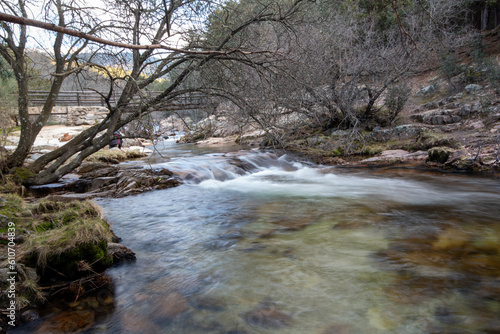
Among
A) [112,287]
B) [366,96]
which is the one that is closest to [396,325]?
[112,287]

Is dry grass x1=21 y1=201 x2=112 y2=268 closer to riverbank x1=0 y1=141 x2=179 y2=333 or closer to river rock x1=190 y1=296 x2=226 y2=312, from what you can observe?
riverbank x1=0 y1=141 x2=179 y2=333

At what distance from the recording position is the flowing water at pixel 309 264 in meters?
2.76

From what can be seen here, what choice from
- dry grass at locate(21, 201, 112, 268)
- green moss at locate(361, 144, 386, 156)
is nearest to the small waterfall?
green moss at locate(361, 144, 386, 156)

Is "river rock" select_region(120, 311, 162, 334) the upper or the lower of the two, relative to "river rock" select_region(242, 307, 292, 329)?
lower

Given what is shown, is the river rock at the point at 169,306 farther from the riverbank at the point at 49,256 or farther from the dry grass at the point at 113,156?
the dry grass at the point at 113,156

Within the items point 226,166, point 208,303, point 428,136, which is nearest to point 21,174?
point 226,166

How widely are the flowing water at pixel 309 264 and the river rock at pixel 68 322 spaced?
5cm

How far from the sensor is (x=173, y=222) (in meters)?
5.72

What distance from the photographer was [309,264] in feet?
12.4

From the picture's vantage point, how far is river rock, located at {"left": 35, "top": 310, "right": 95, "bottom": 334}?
264 centimetres

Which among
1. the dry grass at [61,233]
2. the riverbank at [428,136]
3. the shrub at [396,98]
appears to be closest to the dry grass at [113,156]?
the riverbank at [428,136]

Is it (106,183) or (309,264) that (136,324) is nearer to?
(309,264)

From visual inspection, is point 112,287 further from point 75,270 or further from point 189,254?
point 189,254

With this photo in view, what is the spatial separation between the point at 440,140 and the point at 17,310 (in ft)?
37.5
